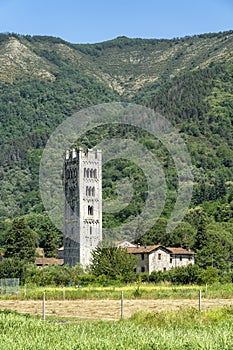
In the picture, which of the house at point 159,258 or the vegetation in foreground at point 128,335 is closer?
the vegetation in foreground at point 128,335

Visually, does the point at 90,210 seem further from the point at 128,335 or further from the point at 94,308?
the point at 128,335

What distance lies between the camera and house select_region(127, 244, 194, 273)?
104 metres

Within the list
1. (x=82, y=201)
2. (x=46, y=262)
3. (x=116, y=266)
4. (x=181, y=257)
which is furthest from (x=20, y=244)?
(x=116, y=266)

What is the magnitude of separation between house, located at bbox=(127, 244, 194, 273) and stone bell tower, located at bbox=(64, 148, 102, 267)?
12567 millimetres

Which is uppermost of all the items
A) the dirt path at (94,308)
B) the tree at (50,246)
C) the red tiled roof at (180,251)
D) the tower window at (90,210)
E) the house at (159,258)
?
the tower window at (90,210)

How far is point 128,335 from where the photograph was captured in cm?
2456

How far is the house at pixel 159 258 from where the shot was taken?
340 feet

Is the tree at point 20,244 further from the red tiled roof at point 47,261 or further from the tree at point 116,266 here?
the tree at point 116,266

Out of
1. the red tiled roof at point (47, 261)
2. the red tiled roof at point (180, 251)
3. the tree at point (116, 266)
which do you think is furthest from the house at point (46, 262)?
the tree at point (116, 266)

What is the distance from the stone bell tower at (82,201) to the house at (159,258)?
1257cm

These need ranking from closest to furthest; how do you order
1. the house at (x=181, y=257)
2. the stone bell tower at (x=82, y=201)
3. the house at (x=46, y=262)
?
the house at (x=181, y=257) → the house at (x=46, y=262) → the stone bell tower at (x=82, y=201)

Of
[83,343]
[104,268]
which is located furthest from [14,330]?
[104,268]

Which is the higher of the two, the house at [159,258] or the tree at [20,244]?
the tree at [20,244]

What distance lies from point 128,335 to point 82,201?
96327 millimetres
